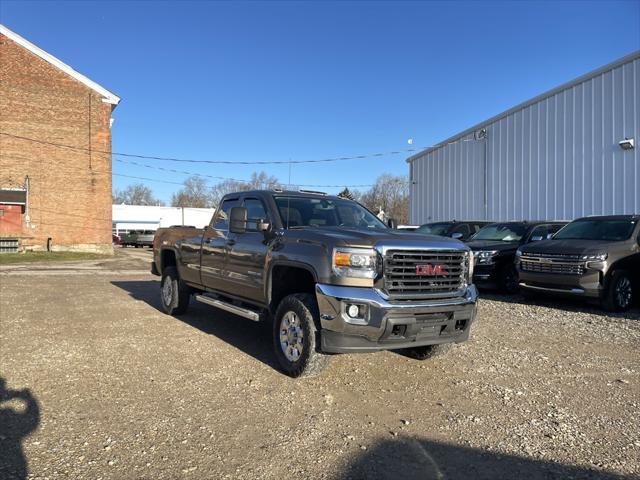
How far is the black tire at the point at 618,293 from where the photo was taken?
8812mm

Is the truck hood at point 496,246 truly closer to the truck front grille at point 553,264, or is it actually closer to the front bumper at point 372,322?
the truck front grille at point 553,264

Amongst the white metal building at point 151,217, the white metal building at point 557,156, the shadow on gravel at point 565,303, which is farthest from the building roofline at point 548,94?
the white metal building at point 151,217

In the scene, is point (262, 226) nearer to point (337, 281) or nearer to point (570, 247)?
point (337, 281)

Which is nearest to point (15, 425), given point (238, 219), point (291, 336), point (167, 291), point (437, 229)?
point (291, 336)

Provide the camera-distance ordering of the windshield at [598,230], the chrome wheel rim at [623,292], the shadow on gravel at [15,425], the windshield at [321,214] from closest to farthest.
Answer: the shadow on gravel at [15,425]
the windshield at [321,214]
the chrome wheel rim at [623,292]
the windshield at [598,230]

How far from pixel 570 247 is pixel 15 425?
28.9ft

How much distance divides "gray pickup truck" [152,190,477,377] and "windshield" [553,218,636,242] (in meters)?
5.67

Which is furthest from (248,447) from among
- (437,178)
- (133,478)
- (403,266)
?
(437,178)

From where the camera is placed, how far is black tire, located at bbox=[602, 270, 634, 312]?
8.81 metres

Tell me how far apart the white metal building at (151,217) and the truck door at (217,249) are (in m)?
50.0

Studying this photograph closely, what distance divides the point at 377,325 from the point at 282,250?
1405mm

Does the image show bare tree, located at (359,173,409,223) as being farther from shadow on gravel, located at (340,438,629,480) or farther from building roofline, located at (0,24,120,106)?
shadow on gravel, located at (340,438,629,480)

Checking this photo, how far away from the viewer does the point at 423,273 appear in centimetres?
493

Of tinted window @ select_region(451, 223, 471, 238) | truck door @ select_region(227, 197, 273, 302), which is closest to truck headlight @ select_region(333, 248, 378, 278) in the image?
truck door @ select_region(227, 197, 273, 302)
